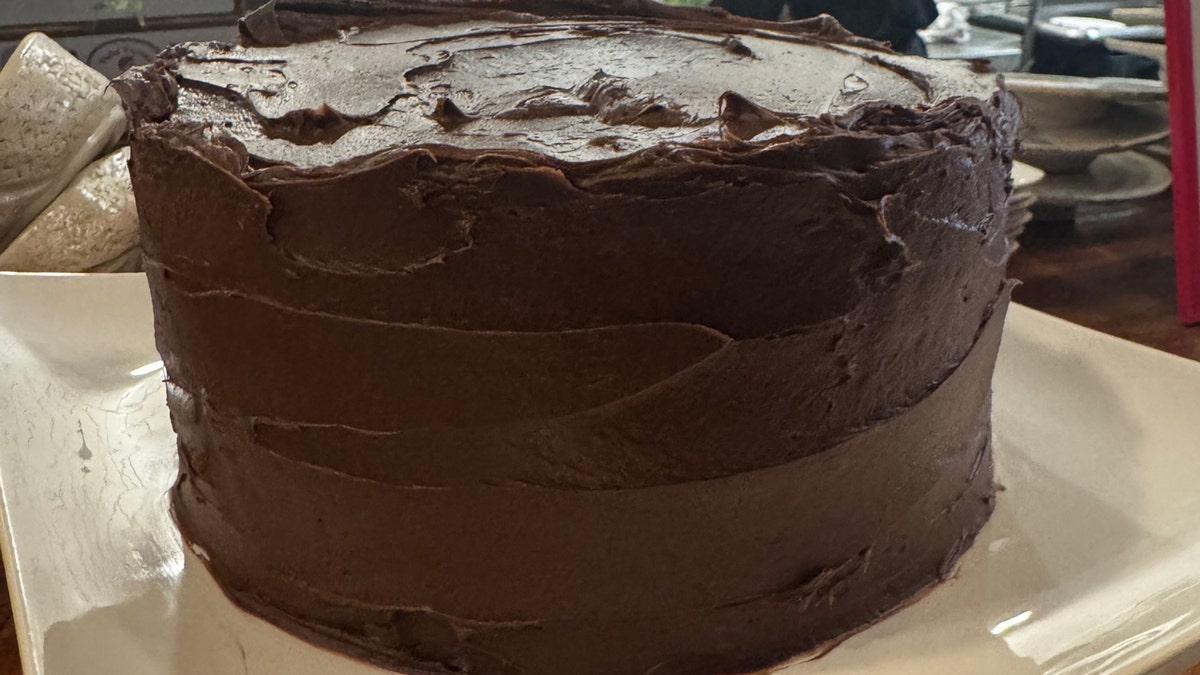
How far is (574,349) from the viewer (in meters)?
0.92

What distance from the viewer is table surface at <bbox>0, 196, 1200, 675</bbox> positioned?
1.97m

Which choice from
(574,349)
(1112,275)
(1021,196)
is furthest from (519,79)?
(1112,275)

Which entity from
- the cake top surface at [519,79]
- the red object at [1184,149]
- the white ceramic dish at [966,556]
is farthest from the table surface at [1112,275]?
the cake top surface at [519,79]

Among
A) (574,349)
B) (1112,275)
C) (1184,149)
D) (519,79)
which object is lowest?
(1112,275)

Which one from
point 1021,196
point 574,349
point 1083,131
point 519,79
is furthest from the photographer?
point 1083,131

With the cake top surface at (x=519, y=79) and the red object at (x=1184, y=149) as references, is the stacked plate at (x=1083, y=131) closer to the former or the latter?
the red object at (x=1184, y=149)

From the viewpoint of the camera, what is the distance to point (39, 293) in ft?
6.18

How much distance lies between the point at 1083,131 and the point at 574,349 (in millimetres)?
1780

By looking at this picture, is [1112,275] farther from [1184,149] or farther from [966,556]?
[966,556]

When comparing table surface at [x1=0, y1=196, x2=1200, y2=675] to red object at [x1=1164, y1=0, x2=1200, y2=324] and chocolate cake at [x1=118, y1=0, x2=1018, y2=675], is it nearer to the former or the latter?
red object at [x1=1164, y1=0, x2=1200, y2=324]

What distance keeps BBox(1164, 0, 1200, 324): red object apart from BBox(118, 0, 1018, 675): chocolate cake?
0.79 meters

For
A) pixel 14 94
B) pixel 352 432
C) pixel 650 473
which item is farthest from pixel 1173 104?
pixel 14 94

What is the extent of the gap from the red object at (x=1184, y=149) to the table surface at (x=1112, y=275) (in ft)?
0.27

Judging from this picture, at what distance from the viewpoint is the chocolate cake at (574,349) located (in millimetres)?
910
